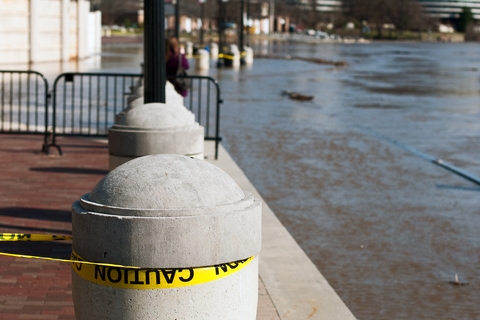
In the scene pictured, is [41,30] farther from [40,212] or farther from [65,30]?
[40,212]

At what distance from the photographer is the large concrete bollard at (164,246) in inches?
152

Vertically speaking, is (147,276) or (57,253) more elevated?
(147,276)

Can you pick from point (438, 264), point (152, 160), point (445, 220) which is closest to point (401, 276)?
point (438, 264)

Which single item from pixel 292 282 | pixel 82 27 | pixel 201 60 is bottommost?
pixel 292 282

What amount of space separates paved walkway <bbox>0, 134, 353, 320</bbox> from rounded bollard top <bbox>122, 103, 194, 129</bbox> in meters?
1.16

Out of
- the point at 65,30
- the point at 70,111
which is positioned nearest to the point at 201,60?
the point at 65,30

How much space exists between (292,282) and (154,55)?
3.01 metres

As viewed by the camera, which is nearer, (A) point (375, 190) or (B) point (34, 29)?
(A) point (375, 190)

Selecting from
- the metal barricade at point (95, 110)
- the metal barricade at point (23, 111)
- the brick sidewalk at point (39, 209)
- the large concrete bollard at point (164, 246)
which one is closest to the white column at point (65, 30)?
the metal barricade at point (95, 110)

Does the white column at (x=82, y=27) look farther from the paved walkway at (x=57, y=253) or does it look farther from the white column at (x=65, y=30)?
the paved walkway at (x=57, y=253)

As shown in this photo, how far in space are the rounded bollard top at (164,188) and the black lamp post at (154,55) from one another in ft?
14.6

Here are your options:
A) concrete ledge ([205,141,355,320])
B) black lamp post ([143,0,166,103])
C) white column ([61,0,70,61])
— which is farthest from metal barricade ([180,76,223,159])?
white column ([61,0,70,61])

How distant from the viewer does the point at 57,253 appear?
284 inches

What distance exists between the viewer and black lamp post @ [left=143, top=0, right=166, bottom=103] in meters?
8.53
